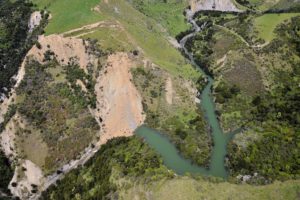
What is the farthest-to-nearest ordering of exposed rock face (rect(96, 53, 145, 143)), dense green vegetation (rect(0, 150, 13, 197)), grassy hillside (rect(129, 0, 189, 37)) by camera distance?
1. grassy hillside (rect(129, 0, 189, 37))
2. exposed rock face (rect(96, 53, 145, 143))
3. dense green vegetation (rect(0, 150, 13, 197))

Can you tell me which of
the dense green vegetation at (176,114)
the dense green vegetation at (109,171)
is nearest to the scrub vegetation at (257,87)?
the dense green vegetation at (176,114)

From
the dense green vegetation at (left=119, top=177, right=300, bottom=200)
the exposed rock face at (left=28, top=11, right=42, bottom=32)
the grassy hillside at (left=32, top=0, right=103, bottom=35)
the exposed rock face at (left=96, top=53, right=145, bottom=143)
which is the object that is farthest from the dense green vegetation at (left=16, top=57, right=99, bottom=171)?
the exposed rock face at (left=28, top=11, right=42, bottom=32)

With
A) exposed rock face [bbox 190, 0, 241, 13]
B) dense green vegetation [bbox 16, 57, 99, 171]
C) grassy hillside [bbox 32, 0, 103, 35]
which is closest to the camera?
dense green vegetation [bbox 16, 57, 99, 171]

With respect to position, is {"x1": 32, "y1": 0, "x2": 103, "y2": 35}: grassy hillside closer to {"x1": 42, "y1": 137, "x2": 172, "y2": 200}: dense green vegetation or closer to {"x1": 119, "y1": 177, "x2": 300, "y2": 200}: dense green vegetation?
{"x1": 42, "y1": 137, "x2": 172, "y2": 200}: dense green vegetation

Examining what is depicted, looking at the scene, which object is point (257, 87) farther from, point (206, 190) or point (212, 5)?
point (212, 5)

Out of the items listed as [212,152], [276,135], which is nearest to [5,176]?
[212,152]

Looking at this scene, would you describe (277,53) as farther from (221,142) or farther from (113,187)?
(113,187)
